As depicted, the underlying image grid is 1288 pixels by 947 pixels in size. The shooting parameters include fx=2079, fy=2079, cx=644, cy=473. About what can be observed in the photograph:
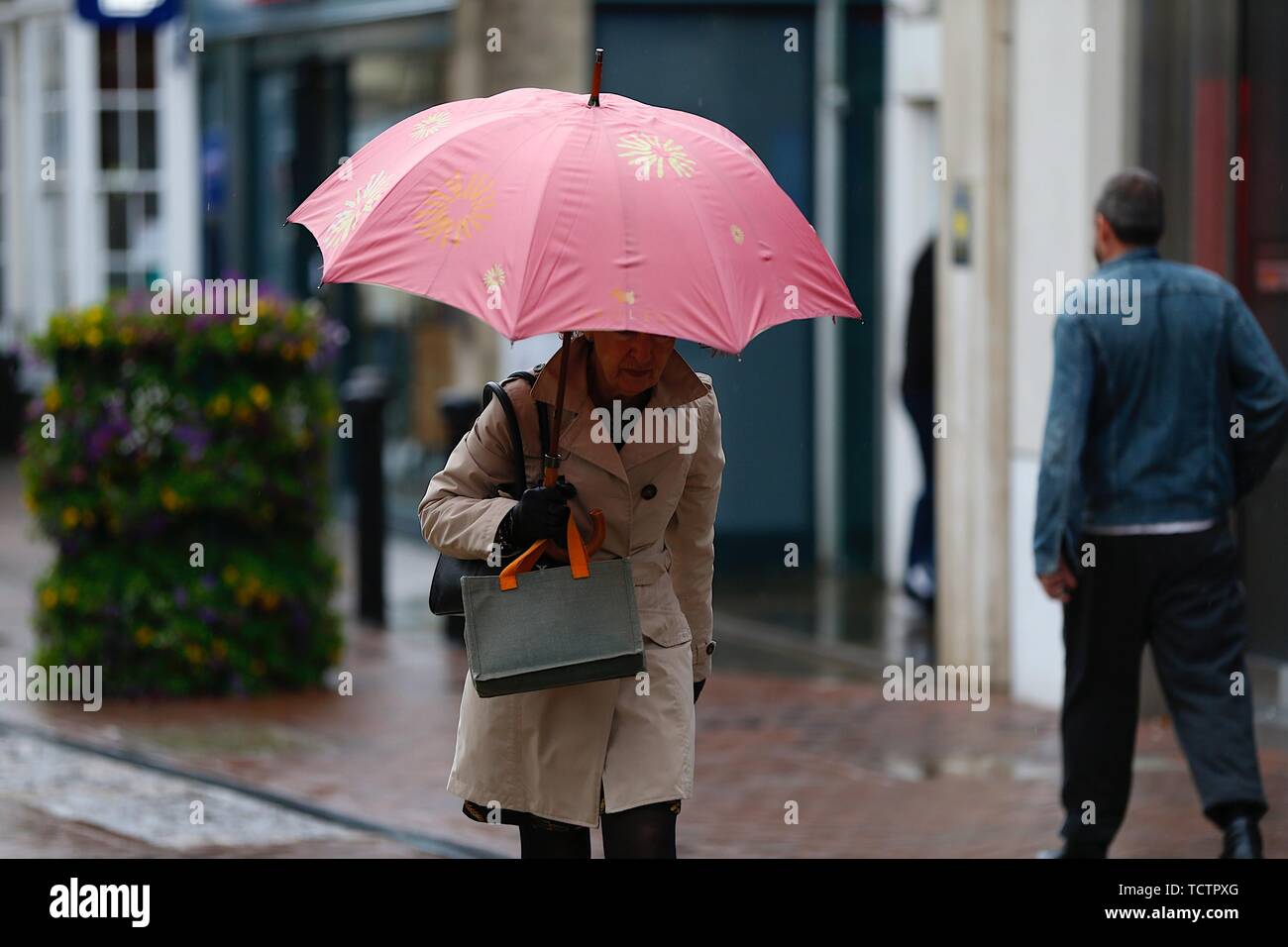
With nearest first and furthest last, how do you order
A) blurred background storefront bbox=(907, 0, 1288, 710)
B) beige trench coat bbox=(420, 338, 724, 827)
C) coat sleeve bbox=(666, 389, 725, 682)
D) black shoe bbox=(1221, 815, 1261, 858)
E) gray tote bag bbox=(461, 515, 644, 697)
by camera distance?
gray tote bag bbox=(461, 515, 644, 697) < beige trench coat bbox=(420, 338, 724, 827) < coat sleeve bbox=(666, 389, 725, 682) < black shoe bbox=(1221, 815, 1261, 858) < blurred background storefront bbox=(907, 0, 1288, 710)

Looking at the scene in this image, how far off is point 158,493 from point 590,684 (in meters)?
4.65

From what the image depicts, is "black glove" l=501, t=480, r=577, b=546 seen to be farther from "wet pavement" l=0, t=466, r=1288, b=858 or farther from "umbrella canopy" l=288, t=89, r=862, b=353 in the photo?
"wet pavement" l=0, t=466, r=1288, b=858

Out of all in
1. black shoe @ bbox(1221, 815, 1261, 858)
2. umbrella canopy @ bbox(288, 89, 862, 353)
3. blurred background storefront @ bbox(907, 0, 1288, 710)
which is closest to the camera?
umbrella canopy @ bbox(288, 89, 862, 353)

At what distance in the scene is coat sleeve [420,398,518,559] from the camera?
13.3 ft

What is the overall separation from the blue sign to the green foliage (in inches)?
254

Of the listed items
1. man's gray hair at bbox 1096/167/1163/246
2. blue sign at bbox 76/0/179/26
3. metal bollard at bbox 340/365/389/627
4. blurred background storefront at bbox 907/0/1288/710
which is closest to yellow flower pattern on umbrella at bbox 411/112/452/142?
man's gray hair at bbox 1096/167/1163/246

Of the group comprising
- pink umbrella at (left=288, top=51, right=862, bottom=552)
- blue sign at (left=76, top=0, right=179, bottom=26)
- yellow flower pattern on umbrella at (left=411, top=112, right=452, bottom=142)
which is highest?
blue sign at (left=76, top=0, right=179, bottom=26)

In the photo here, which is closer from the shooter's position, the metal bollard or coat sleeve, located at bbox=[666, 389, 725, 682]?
coat sleeve, located at bbox=[666, 389, 725, 682]

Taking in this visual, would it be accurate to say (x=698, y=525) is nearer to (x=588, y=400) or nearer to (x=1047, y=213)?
(x=588, y=400)

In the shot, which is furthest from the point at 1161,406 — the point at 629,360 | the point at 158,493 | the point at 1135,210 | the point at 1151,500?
the point at 158,493

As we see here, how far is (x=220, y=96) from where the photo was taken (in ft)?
58.6

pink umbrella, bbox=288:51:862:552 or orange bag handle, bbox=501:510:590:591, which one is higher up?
pink umbrella, bbox=288:51:862:552

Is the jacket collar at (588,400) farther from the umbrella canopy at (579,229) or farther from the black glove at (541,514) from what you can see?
the umbrella canopy at (579,229)
